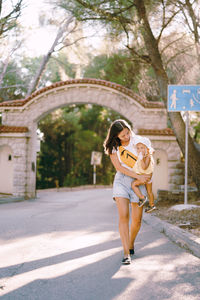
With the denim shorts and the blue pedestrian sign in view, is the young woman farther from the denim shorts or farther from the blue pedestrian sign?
the blue pedestrian sign

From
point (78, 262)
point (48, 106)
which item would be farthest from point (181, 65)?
point (78, 262)

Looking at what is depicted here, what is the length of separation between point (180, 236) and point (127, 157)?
214 cm

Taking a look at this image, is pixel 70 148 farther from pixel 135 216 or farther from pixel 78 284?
pixel 78 284

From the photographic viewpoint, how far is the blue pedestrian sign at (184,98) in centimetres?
1010

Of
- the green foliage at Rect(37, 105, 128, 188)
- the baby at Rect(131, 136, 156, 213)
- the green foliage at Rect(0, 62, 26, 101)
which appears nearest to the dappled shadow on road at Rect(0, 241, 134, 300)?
the baby at Rect(131, 136, 156, 213)

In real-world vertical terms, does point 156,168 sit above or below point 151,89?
below

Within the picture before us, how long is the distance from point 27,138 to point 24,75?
549 inches

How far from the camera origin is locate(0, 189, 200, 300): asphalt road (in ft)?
12.0

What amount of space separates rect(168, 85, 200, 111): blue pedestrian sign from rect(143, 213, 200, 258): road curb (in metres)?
3.24

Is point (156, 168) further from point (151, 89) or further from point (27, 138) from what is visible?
point (27, 138)

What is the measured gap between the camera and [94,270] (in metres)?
4.52

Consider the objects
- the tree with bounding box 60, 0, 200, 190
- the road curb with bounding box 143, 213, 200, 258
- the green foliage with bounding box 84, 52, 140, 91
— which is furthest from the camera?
the green foliage with bounding box 84, 52, 140, 91

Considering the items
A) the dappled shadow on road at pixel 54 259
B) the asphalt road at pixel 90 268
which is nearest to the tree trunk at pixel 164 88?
the asphalt road at pixel 90 268

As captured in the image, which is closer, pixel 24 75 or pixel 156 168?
pixel 156 168
